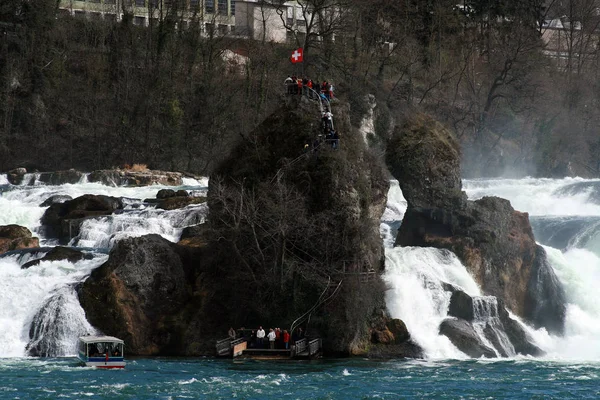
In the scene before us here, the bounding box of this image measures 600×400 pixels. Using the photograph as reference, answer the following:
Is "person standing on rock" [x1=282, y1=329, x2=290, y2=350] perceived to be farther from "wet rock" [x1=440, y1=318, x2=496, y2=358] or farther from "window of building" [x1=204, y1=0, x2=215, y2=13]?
"window of building" [x1=204, y1=0, x2=215, y2=13]

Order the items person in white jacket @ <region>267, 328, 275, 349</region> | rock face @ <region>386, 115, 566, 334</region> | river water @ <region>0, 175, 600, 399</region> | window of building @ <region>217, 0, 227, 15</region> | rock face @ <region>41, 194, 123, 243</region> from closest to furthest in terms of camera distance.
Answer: river water @ <region>0, 175, 600, 399</region> < person in white jacket @ <region>267, 328, 275, 349</region> < rock face @ <region>386, 115, 566, 334</region> < rock face @ <region>41, 194, 123, 243</region> < window of building @ <region>217, 0, 227, 15</region>

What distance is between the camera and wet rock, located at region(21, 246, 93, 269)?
5572 centimetres

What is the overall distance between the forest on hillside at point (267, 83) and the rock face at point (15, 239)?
32618 millimetres

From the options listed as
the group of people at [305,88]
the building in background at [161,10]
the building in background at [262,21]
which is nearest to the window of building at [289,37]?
the building in background at [262,21]

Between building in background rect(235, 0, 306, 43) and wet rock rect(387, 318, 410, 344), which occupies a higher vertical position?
building in background rect(235, 0, 306, 43)

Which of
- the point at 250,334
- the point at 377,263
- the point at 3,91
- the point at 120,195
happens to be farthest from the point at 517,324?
the point at 3,91

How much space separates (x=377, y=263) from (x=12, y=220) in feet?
78.5

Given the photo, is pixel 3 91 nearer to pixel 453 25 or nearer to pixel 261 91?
pixel 261 91

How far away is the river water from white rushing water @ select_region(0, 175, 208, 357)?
0.18 ft

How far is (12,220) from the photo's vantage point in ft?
224

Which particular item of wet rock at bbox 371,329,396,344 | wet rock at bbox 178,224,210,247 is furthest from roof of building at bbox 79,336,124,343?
wet rock at bbox 371,329,396,344

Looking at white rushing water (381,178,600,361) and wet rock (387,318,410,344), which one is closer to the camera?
wet rock (387,318,410,344)

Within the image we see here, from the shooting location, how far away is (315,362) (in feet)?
163

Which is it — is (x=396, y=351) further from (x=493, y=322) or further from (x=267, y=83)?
(x=267, y=83)
